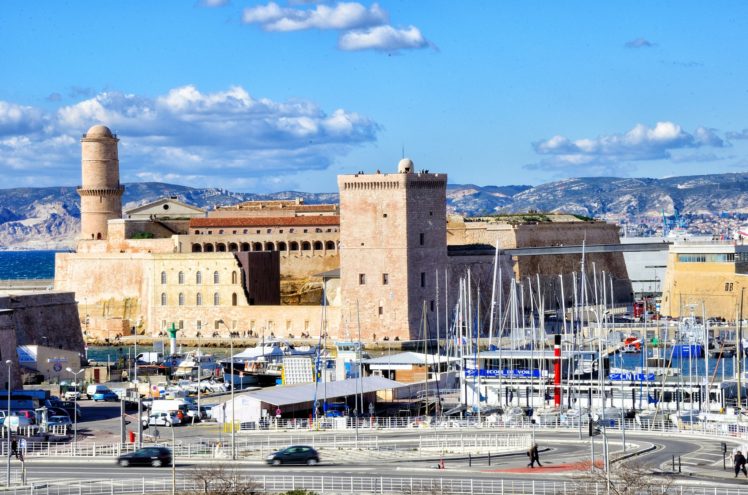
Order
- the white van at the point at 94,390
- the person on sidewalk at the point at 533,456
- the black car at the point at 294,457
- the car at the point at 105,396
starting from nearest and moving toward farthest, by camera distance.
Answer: the person on sidewalk at the point at 533,456, the black car at the point at 294,457, the car at the point at 105,396, the white van at the point at 94,390

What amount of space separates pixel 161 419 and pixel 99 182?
4310 centimetres

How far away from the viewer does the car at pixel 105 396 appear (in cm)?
4809

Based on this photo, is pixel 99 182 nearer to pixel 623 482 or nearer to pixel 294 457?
pixel 294 457

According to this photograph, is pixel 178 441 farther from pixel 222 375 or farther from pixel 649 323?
pixel 649 323

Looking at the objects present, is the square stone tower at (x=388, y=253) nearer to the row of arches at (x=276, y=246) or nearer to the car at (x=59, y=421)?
the row of arches at (x=276, y=246)

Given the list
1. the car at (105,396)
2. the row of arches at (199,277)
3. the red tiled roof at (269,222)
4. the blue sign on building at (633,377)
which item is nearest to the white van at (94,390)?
the car at (105,396)

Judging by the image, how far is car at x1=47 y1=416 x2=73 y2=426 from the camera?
132 feet

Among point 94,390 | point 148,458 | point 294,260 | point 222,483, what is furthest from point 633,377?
point 294,260

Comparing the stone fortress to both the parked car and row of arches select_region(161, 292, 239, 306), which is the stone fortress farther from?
the parked car

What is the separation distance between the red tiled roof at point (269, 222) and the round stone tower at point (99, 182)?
441cm

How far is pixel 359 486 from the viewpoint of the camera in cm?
2917

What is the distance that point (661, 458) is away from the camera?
3297cm

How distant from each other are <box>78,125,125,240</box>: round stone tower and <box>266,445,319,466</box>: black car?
2028 inches

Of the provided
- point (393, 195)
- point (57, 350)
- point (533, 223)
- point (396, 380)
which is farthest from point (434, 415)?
point (533, 223)
